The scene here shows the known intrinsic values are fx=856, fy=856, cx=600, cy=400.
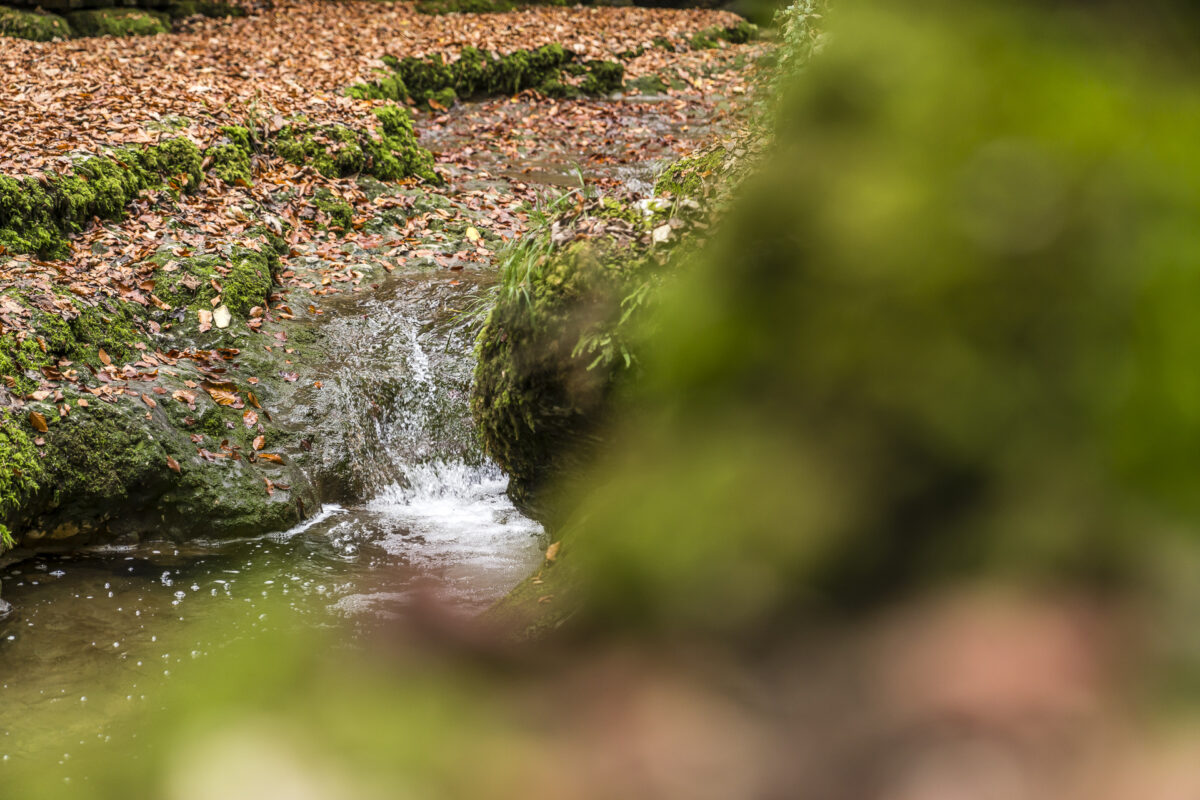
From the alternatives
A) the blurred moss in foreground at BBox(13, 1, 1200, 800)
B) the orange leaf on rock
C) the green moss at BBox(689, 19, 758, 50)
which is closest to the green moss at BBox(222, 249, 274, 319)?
the orange leaf on rock

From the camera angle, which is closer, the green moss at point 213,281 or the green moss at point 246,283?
the green moss at point 213,281

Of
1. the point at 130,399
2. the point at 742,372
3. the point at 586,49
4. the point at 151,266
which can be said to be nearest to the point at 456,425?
the point at 130,399

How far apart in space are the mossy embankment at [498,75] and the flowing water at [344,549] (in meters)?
6.66

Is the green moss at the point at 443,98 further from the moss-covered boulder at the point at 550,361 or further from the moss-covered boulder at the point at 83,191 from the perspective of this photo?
the moss-covered boulder at the point at 550,361

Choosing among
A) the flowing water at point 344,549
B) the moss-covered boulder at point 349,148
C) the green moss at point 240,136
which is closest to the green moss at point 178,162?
the green moss at point 240,136

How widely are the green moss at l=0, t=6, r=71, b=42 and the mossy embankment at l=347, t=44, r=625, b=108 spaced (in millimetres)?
5392

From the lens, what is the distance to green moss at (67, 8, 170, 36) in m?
14.5

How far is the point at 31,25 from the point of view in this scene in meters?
13.6

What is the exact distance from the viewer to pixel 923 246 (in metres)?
0.63

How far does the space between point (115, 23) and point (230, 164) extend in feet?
26.2

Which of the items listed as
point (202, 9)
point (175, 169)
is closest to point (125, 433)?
point (175, 169)

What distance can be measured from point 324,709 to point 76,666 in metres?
4.64

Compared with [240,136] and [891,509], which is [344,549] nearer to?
[891,509]

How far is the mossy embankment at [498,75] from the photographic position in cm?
Answer: 1408
